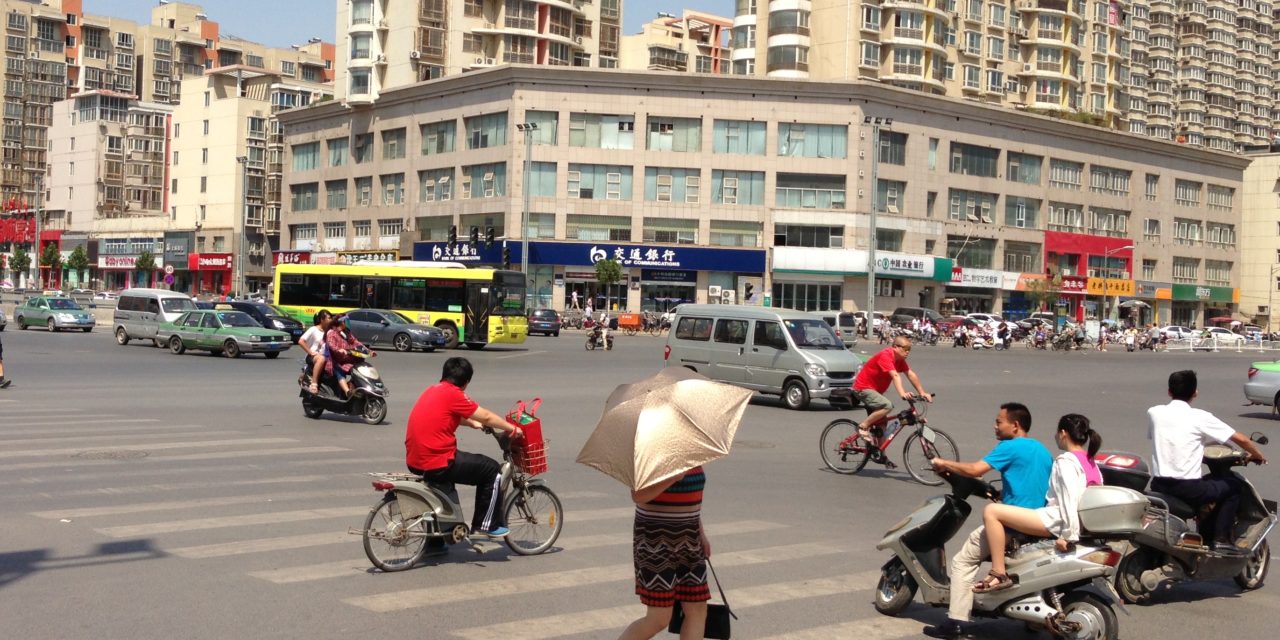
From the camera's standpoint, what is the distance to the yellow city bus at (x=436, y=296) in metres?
42.6

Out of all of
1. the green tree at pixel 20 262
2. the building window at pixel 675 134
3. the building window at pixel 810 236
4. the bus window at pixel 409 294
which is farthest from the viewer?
the green tree at pixel 20 262

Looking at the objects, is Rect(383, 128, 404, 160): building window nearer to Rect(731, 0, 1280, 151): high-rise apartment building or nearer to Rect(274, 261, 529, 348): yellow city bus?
Rect(731, 0, 1280, 151): high-rise apartment building

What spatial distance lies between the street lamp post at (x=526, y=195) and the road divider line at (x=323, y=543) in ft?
167

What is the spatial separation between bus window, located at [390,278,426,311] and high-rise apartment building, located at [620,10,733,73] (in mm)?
62687

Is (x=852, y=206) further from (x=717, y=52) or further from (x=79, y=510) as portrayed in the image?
(x=79, y=510)

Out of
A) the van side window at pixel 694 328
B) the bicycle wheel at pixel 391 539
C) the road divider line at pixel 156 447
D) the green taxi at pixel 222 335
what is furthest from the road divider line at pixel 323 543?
the green taxi at pixel 222 335

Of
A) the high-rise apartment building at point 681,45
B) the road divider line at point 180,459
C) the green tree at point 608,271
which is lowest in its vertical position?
the road divider line at point 180,459

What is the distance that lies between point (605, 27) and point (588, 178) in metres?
20.2

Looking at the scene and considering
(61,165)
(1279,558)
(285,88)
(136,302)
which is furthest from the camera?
(61,165)

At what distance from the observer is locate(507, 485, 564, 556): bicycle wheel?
30.5ft

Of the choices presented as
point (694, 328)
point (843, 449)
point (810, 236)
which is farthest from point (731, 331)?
point (810, 236)

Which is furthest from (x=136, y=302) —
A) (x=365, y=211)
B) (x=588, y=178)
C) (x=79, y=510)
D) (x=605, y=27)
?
(x=605, y=27)

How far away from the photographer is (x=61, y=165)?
118m

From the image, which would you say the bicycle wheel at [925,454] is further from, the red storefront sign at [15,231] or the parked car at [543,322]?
the red storefront sign at [15,231]
